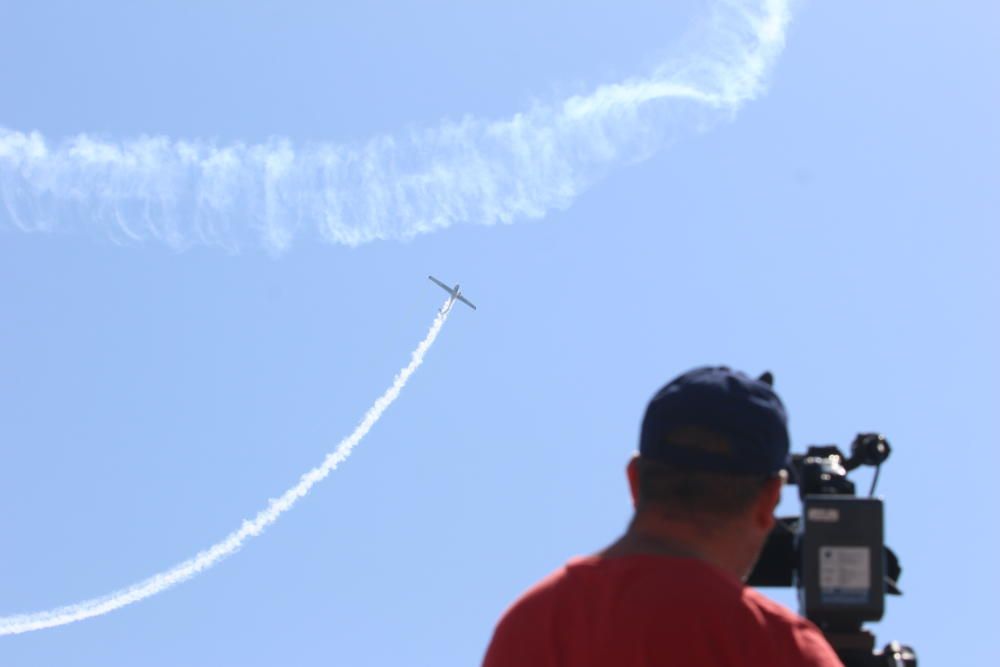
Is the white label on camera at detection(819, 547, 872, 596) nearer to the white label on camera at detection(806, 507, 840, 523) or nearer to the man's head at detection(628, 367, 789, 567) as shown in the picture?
the white label on camera at detection(806, 507, 840, 523)

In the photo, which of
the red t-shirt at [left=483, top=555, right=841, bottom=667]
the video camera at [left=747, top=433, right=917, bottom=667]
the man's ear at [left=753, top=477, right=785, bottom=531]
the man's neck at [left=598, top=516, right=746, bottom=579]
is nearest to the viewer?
the red t-shirt at [left=483, top=555, right=841, bottom=667]

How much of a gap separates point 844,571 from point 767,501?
3.96 ft

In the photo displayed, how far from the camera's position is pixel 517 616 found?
15.1 ft

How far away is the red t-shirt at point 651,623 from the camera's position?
412 cm

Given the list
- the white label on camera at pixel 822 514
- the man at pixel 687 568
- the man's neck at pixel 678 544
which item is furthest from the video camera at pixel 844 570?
the man's neck at pixel 678 544

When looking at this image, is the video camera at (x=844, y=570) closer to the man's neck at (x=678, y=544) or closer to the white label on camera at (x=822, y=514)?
the white label on camera at (x=822, y=514)

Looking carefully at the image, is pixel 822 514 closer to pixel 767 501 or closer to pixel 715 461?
pixel 767 501

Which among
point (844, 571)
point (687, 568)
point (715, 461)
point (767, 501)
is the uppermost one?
point (715, 461)

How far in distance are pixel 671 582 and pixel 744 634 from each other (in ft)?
1.13

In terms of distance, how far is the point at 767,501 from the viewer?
15.1 ft

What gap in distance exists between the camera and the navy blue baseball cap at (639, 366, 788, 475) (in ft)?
14.7

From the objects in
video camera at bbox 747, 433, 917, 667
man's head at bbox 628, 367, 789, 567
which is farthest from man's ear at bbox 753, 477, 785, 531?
video camera at bbox 747, 433, 917, 667

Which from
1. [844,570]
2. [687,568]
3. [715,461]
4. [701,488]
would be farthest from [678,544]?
[844,570]

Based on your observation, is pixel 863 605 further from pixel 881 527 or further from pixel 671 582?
pixel 671 582
